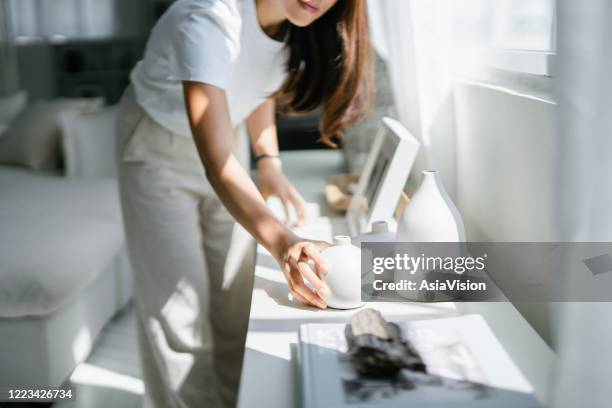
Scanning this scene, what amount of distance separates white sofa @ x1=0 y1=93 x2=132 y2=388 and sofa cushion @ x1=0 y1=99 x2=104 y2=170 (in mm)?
261

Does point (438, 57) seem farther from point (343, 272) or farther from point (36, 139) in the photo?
point (36, 139)

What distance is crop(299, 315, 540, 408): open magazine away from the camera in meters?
0.63

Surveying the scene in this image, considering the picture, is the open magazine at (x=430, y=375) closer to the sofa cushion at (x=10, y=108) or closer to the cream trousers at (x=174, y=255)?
the cream trousers at (x=174, y=255)

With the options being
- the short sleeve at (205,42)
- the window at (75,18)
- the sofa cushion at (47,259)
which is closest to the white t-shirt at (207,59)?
the short sleeve at (205,42)

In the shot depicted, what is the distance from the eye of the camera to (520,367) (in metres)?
0.76

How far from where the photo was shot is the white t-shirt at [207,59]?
961 millimetres

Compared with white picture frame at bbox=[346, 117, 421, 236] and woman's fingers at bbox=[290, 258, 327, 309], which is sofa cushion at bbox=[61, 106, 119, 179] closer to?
white picture frame at bbox=[346, 117, 421, 236]

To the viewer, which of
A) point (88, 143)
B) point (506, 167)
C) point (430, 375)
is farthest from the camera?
point (88, 143)

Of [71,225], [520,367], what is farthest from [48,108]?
[520,367]

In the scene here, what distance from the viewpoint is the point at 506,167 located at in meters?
1.05

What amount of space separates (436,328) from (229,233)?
0.73m

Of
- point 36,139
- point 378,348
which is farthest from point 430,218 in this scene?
point 36,139

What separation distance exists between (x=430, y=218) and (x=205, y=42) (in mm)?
436

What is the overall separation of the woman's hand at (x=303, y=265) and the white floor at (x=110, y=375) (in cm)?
116
